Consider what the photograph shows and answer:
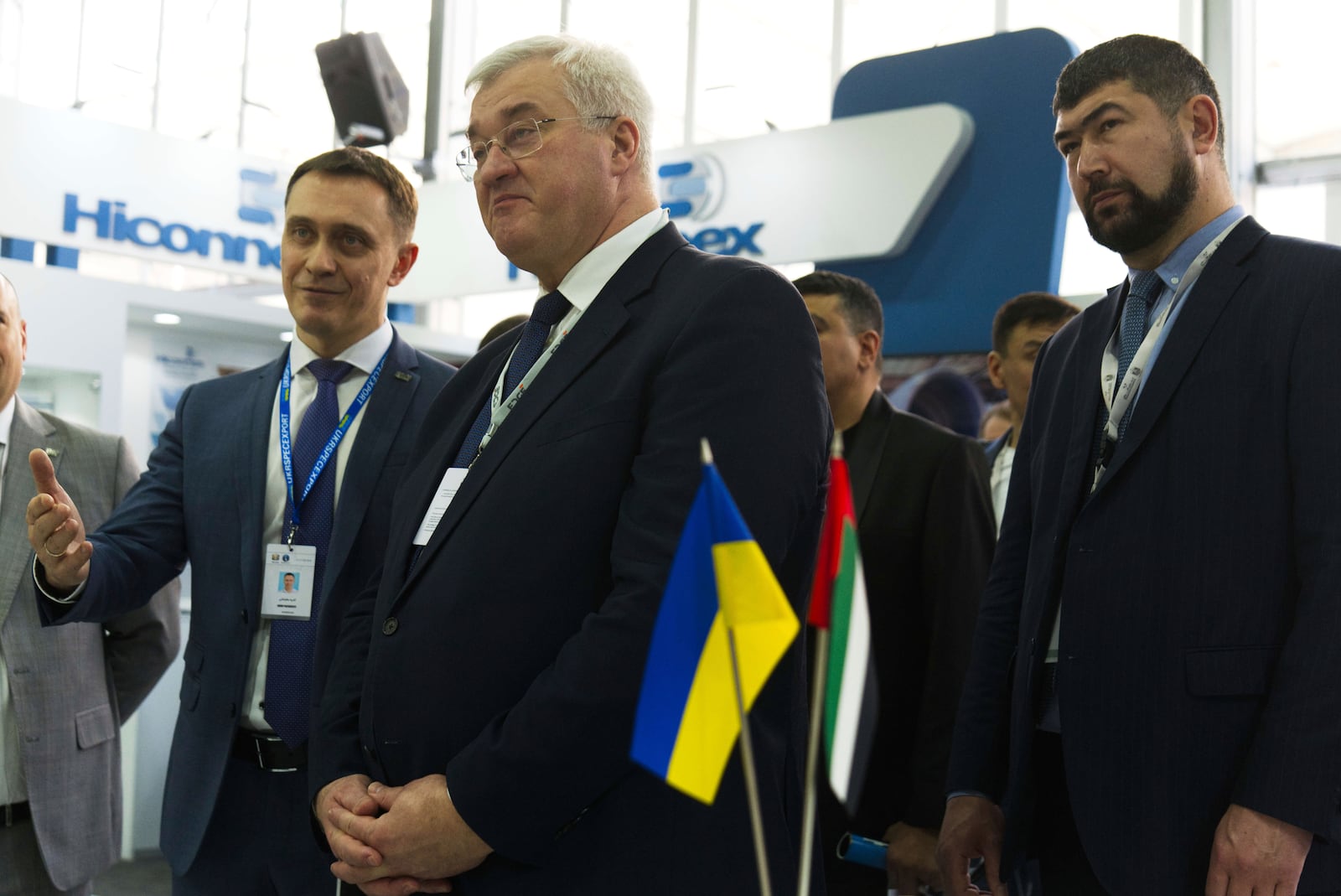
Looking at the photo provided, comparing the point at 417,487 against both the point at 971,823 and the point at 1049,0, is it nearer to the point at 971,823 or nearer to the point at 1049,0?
the point at 971,823

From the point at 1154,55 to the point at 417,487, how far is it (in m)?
1.25

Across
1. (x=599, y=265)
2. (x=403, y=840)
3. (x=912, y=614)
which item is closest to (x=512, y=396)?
(x=599, y=265)

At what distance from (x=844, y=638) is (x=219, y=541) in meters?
1.70

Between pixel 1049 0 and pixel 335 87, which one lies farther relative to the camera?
pixel 335 87

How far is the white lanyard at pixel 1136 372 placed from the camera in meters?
1.75

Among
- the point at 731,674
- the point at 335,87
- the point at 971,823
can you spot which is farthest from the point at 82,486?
the point at 335,87

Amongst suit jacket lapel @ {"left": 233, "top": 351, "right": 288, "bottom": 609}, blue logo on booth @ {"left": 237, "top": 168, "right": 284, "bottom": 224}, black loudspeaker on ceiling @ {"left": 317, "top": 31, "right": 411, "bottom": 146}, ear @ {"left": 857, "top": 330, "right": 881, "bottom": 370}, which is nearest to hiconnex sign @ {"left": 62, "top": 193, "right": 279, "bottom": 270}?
blue logo on booth @ {"left": 237, "top": 168, "right": 284, "bottom": 224}

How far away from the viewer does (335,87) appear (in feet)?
28.7

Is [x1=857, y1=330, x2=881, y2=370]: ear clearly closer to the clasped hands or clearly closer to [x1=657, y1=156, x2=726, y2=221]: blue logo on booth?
the clasped hands

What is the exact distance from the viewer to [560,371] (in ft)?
5.21

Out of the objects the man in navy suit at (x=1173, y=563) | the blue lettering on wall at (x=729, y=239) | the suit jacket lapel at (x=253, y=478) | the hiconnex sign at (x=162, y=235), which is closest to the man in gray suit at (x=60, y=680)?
the suit jacket lapel at (x=253, y=478)

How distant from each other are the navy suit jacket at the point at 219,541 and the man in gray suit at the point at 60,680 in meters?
0.40

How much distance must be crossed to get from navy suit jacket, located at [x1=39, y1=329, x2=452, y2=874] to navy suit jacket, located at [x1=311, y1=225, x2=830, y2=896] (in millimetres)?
632

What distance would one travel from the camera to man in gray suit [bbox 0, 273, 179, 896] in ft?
8.41
